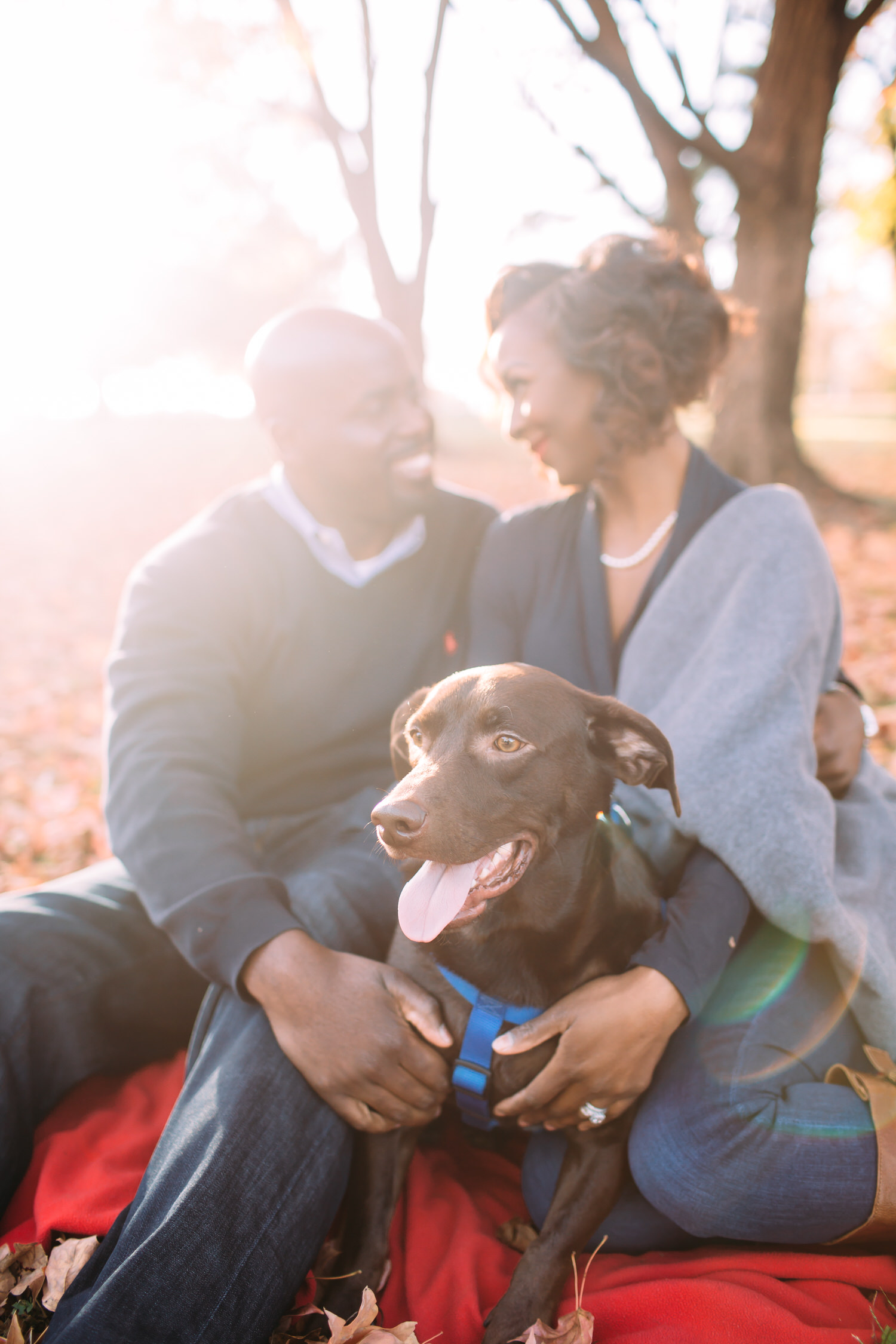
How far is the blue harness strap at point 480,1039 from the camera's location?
2.06 metres

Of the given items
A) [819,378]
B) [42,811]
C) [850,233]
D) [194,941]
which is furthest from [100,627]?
[819,378]

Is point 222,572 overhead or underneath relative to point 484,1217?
overhead

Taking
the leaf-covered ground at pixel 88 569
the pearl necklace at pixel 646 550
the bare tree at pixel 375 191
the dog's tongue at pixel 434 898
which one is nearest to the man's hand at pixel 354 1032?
the dog's tongue at pixel 434 898

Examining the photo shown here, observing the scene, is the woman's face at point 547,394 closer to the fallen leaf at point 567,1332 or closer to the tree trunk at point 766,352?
the fallen leaf at point 567,1332

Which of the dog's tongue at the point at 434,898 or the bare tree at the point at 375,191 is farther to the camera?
the bare tree at the point at 375,191

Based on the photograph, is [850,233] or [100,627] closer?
[100,627]

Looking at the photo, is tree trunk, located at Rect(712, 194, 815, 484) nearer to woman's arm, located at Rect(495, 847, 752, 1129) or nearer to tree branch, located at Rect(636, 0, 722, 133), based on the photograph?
tree branch, located at Rect(636, 0, 722, 133)

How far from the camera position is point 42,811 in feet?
15.6

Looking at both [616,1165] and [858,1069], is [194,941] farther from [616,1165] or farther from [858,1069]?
[858,1069]

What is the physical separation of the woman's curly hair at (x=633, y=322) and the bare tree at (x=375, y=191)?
574 centimetres

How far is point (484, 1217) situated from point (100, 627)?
7.97 metres

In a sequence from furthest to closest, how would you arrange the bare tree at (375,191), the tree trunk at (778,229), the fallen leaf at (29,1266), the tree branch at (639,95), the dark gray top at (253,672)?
the bare tree at (375,191) < the tree trunk at (778,229) < the tree branch at (639,95) < the dark gray top at (253,672) < the fallen leaf at (29,1266)

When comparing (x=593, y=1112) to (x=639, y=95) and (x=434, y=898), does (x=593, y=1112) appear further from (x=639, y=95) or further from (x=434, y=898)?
(x=639, y=95)

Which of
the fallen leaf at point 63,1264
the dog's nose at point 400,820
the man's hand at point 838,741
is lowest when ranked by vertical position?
the fallen leaf at point 63,1264
